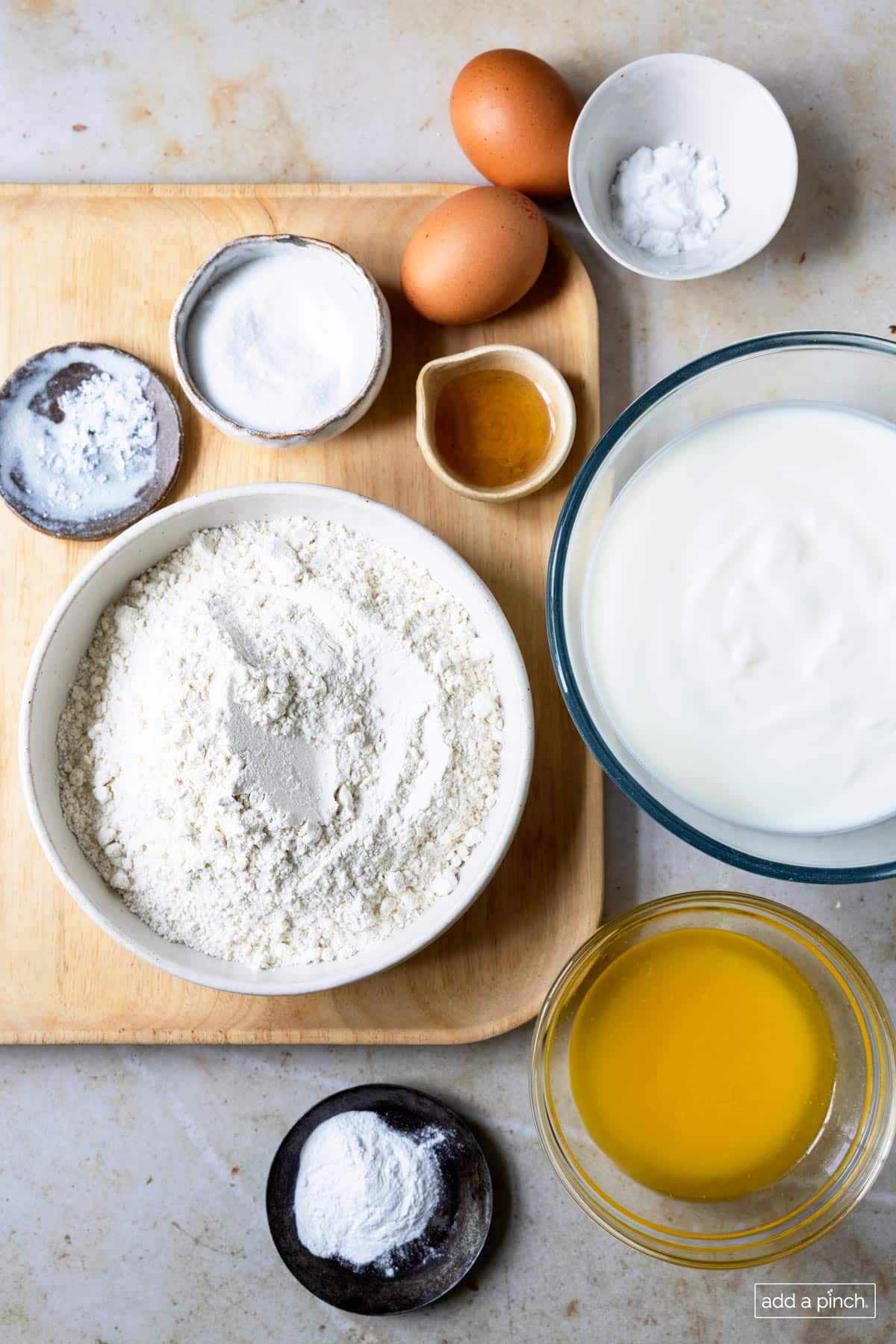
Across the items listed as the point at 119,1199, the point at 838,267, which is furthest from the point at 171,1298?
the point at 838,267

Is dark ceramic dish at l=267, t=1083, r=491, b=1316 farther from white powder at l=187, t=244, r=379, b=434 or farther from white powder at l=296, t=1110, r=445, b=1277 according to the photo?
white powder at l=187, t=244, r=379, b=434

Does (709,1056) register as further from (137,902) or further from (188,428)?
(188,428)

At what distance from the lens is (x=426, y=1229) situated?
127 centimetres

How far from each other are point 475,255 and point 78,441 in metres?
0.51

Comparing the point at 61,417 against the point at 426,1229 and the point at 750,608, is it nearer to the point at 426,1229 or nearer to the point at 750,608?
the point at 750,608

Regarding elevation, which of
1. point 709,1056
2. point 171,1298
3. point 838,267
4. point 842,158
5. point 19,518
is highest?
point 842,158

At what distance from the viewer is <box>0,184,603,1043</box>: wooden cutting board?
1.27 meters

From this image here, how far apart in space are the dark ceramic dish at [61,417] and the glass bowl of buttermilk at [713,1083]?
2.41ft

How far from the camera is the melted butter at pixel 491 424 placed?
128 cm

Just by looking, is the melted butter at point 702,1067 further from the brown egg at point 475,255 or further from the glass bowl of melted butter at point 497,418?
the brown egg at point 475,255

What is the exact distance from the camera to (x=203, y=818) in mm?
1104

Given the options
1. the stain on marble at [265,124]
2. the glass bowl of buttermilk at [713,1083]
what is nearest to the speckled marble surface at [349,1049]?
the stain on marble at [265,124]

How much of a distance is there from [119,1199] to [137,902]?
45cm

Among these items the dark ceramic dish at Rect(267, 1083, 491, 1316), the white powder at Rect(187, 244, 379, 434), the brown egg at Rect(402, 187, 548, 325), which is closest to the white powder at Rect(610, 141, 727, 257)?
the brown egg at Rect(402, 187, 548, 325)
